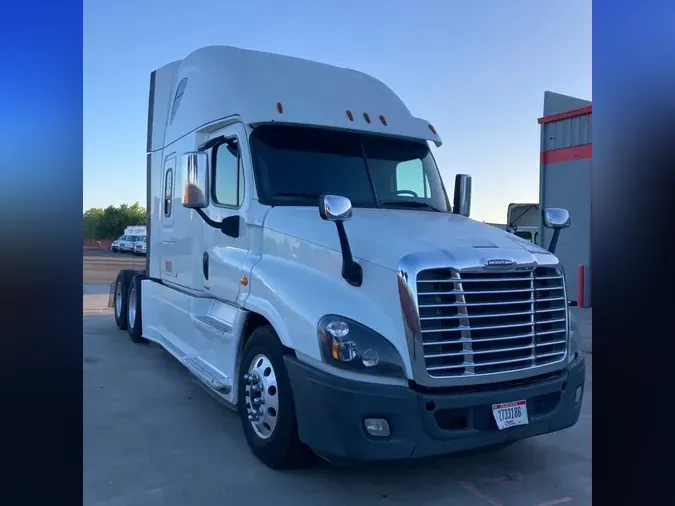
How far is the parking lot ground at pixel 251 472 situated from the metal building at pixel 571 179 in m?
10.5

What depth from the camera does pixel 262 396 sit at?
4207mm

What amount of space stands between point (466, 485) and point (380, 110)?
11.1 feet

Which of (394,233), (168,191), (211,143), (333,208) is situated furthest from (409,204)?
(168,191)

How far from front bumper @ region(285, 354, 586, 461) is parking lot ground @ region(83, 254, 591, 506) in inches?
19.5

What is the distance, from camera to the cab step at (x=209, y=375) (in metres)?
4.80

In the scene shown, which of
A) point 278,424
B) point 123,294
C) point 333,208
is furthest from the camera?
point 123,294

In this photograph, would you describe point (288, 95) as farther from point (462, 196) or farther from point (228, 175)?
point (462, 196)

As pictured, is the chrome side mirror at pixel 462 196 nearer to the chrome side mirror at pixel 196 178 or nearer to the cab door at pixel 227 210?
the cab door at pixel 227 210

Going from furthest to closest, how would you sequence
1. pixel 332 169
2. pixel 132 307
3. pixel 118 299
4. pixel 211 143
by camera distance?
pixel 118 299 → pixel 132 307 → pixel 211 143 → pixel 332 169

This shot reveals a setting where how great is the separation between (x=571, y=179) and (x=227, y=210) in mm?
12890

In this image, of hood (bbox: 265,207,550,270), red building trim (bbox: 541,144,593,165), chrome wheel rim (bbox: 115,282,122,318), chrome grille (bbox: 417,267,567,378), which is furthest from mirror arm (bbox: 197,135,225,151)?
red building trim (bbox: 541,144,593,165)

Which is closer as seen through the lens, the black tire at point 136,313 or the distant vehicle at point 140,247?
the black tire at point 136,313

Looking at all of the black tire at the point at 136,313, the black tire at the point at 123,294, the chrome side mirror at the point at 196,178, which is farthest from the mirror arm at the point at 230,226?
the black tire at the point at 123,294

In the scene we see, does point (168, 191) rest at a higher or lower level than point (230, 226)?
higher
